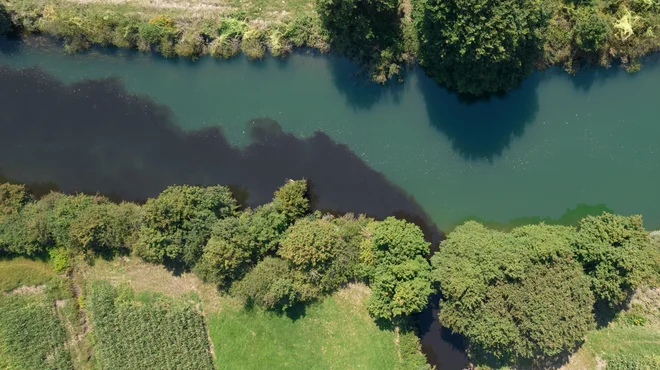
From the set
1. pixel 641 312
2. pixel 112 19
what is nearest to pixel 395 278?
pixel 641 312

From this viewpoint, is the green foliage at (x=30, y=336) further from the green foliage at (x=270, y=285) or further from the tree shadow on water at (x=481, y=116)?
the tree shadow on water at (x=481, y=116)

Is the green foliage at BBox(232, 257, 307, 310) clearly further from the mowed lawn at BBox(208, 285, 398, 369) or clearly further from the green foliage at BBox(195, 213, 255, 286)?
the mowed lawn at BBox(208, 285, 398, 369)

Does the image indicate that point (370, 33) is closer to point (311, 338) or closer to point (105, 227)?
point (311, 338)

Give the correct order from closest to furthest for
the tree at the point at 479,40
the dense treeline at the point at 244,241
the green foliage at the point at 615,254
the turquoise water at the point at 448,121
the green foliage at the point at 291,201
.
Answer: the tree at the point at 479,40, the green foliage at the point at 615,254, the dense treeline at the point at 244,241, the green foliage at the point at 291,201, the turquoise water at the point at 448,121

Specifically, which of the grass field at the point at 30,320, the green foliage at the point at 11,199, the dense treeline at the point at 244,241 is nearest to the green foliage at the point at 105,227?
the dense treeline at the point at 244,241

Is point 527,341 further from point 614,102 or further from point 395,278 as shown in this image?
point 614,102

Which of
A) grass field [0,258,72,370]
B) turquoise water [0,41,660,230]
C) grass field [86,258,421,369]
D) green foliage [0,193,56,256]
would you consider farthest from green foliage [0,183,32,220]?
grass field [86,258,421,369]

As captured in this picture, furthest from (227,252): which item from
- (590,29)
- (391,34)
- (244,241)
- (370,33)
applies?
(590,29)
